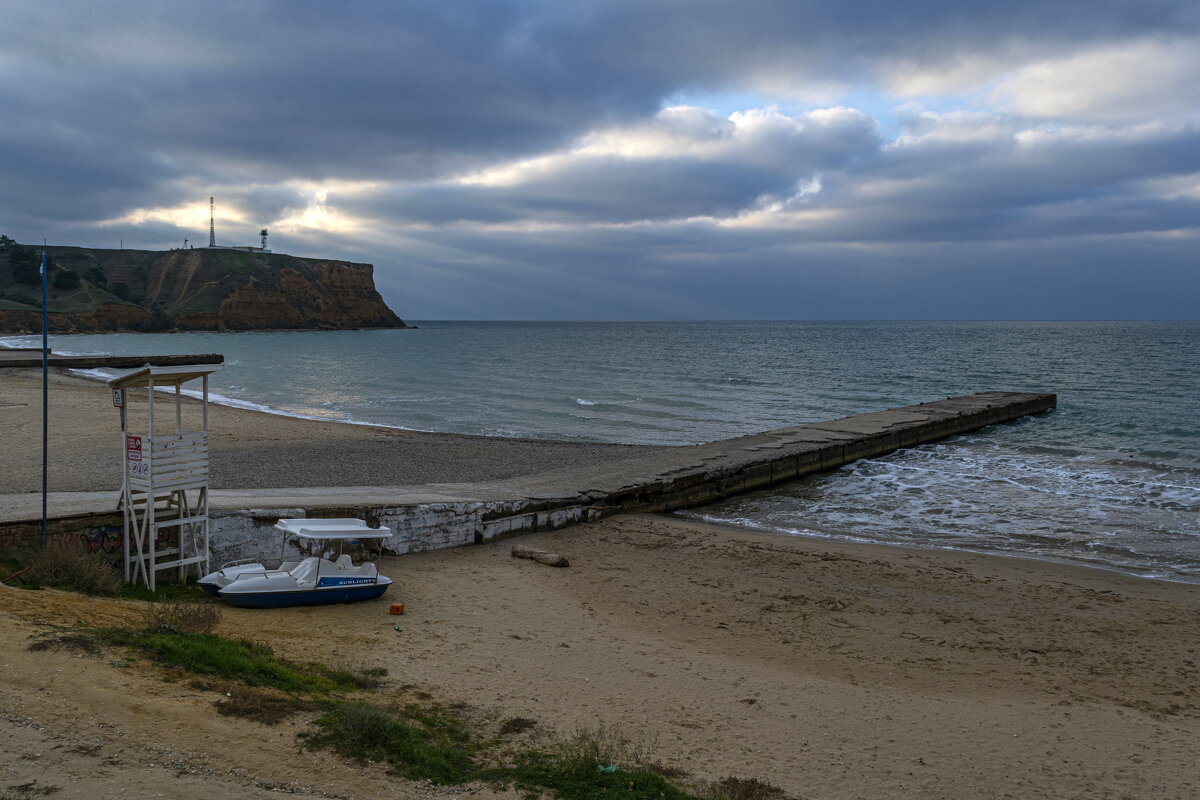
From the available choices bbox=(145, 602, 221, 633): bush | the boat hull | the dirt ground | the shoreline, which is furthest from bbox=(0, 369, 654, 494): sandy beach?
bbox=(145, 602, 221, 633): bush

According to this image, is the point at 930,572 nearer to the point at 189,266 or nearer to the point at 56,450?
the point at 56,450

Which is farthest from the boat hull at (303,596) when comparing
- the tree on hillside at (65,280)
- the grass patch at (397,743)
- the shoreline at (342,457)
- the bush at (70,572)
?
the tree on hillside at (65,280)

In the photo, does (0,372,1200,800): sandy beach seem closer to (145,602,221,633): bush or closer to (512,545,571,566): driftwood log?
(512,545,571,566): driftwood log

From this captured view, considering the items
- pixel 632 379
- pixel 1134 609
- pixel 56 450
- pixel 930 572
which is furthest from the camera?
pixel 632 379

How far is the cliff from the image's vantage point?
118 meters

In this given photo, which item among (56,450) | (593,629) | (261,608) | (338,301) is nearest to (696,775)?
(593,629)

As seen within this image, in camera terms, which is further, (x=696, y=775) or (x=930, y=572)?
(x=930, y=572)

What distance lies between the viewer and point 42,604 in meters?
6.86

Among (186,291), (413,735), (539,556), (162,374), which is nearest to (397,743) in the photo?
(413,735)

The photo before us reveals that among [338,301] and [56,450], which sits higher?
[338,301]

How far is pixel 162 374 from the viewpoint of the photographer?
349 inches

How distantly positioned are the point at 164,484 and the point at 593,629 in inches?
199

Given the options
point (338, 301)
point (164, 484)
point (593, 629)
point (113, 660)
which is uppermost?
point (338, 301)

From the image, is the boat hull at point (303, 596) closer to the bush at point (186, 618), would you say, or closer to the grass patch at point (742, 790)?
the bush at point (186, 618)
